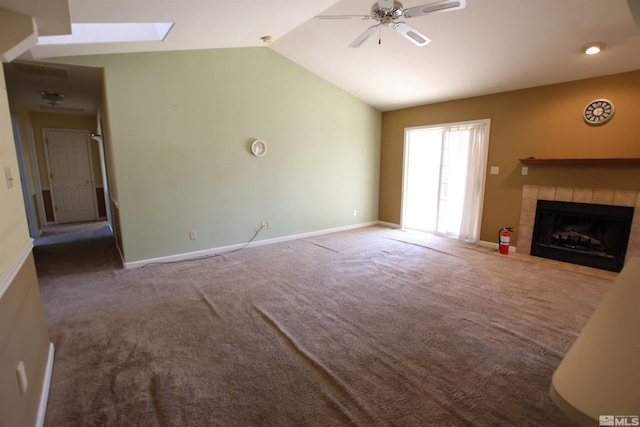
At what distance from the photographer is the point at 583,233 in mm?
4090

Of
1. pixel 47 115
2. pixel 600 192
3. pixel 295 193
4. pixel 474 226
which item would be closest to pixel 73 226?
pixel 47 115

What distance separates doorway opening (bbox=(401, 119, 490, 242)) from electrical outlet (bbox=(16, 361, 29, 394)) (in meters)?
5.44

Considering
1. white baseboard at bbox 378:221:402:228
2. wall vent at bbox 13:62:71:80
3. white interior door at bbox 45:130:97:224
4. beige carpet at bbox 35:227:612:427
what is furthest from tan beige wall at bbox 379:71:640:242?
white interior door at bbox 45:130:97:224

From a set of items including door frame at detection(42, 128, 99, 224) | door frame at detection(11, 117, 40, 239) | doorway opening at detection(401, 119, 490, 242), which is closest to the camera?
doorway opening at detection(401, 119, 490, 242)

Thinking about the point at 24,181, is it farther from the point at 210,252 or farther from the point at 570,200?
the point at 570,200

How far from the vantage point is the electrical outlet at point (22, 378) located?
1391 mm

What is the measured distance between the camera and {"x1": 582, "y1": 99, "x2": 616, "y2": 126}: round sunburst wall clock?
3607 mm

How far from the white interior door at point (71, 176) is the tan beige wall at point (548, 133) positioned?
7713mm

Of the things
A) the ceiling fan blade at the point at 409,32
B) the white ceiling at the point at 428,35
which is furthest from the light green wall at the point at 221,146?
the ceiling fan blade at the point at 409,32

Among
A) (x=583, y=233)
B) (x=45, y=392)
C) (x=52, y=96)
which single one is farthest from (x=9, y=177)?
(x=583, y=233)

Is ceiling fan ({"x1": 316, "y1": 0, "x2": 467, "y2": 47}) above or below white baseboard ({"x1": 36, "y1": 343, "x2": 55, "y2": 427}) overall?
above

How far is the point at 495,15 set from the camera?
9.79 feet

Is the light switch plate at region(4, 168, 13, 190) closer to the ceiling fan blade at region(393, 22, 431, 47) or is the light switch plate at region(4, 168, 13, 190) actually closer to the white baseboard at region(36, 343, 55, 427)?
the white baseboard at region(36, 343, 55, 427)

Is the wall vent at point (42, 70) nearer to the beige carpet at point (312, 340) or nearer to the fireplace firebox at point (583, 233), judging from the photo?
the beige carpet at point (312, 340)
